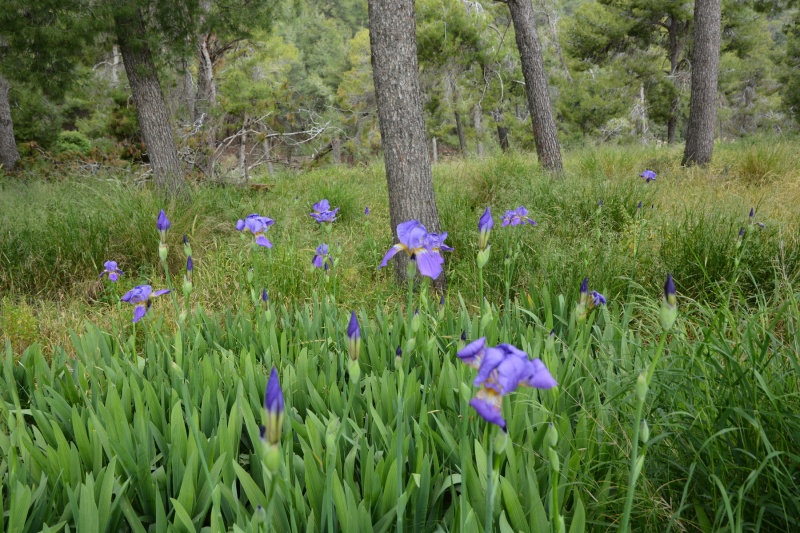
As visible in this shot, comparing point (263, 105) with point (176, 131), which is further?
point (263, 105)

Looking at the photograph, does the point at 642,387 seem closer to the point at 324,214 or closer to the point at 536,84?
the point at 324,214

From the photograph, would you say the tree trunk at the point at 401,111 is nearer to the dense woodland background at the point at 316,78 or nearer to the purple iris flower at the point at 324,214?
the purple iris flower at the point at 324,214

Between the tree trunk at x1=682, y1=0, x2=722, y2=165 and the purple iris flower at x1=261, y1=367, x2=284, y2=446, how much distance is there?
7406mm

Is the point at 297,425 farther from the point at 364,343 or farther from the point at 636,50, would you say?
the point at 636,50

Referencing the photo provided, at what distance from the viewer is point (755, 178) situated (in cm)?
603

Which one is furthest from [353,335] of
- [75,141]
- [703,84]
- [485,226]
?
[75,141]

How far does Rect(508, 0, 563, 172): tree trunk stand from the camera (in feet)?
21.7

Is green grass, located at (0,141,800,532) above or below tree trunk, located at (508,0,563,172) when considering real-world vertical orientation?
below

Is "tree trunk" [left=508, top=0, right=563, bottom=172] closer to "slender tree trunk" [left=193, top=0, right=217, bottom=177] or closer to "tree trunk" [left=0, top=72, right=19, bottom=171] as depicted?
"slender tree trunk" [left=193, top=0, right=217, bottom=177]

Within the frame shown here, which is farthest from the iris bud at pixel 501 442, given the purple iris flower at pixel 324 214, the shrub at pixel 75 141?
the shrub at pixel 75 141

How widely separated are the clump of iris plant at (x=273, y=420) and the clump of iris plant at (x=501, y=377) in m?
0.27

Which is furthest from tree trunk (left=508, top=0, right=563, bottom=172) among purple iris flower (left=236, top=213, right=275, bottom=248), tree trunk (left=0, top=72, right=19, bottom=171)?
tree trunk (left=0, top=72, right=19, bottom=171)

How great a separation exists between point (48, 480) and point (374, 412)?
96 cm

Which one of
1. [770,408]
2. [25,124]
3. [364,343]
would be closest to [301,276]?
[364,343]
